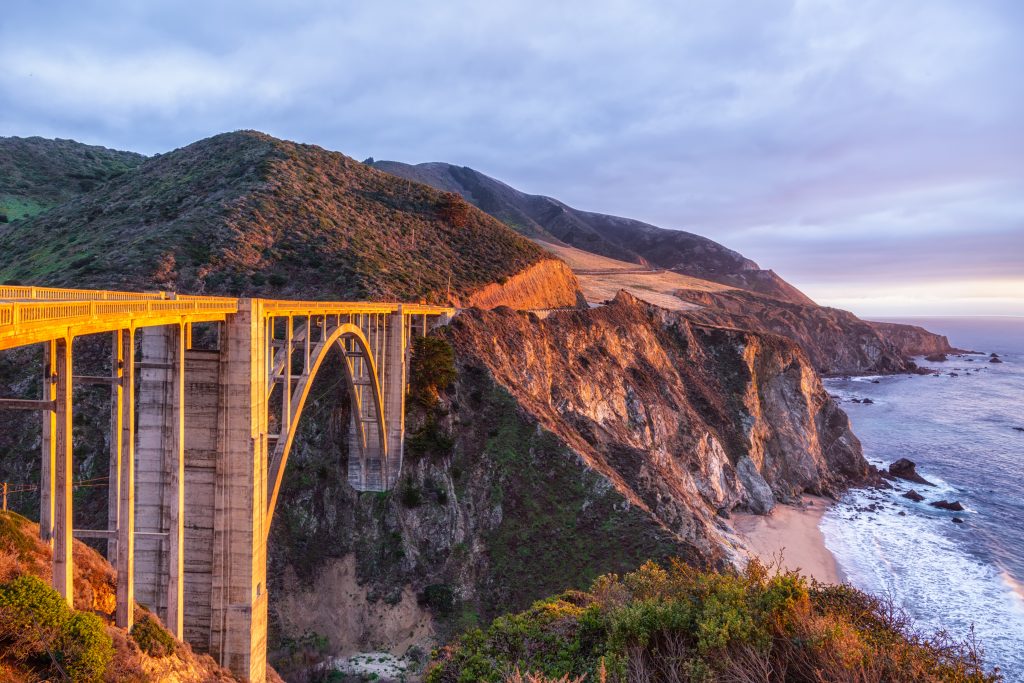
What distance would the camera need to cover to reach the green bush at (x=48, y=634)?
7.11 metres

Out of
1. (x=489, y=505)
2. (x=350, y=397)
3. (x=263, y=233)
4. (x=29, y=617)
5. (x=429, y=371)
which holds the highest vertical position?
(x=263, y=233)

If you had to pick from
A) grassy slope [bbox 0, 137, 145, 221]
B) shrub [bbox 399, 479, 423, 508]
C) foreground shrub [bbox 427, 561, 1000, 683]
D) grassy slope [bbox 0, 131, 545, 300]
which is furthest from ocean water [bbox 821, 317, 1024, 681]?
grassy slope [bbox 0, 137, 145, 221]

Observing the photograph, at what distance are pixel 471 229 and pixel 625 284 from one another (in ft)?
181

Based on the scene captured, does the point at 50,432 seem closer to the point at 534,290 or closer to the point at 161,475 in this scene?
the point at 161,475

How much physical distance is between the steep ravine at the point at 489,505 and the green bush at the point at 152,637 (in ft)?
48.6

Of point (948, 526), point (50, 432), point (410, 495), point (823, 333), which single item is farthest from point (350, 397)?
point (823, 333)

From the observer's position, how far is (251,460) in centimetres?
1327

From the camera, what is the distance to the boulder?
51869 mm

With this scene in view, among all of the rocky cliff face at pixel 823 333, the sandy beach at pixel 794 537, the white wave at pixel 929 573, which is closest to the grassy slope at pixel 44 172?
the sandy beach at pixel 794 537

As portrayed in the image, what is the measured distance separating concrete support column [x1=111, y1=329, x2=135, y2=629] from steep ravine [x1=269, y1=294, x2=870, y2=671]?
16.2 meters

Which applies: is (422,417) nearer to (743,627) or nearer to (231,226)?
(743,627)

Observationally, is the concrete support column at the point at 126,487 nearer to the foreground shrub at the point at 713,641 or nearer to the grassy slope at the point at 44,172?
the foreground shrub at the point at 713,641

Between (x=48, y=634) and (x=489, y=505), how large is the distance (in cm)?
2291

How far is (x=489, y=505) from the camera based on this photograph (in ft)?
95.9
